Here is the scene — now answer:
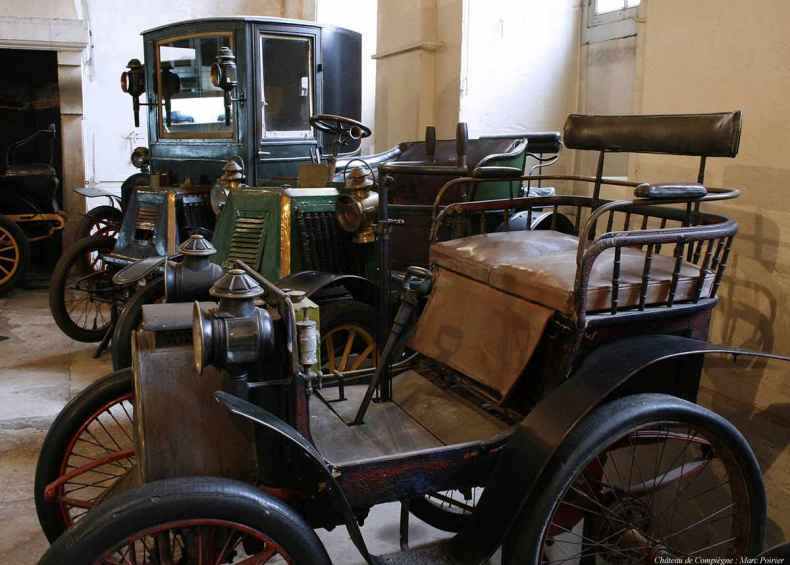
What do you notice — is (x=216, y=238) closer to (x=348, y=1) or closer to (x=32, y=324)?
(x=32, y=324)

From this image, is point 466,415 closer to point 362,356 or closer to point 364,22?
point 362,356

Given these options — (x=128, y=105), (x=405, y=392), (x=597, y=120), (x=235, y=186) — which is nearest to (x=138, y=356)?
(x=405, y=392)

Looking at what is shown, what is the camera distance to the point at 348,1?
8.79 meters

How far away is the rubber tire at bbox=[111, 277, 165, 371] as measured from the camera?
11.1ft

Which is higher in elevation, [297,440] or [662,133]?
[662,133]

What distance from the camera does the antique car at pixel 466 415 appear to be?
1744 mm

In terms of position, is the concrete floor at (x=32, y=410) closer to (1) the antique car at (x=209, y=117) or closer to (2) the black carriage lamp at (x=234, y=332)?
(1) the antique car at (x=209, y=117)

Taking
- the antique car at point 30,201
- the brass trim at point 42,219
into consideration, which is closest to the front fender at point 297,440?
the antique car at point 30,201

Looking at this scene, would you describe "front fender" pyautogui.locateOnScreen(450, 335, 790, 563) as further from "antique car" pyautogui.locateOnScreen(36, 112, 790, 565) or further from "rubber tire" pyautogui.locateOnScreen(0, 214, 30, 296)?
"rubber tire" pyautogui.locateOnScreen(0, 214, 30, 296)

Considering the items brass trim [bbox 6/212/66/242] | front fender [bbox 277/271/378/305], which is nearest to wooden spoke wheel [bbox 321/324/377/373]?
front fender [bbox 277/271/378/305]

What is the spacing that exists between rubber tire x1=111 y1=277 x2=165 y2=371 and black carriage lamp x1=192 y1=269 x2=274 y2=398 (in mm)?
1696

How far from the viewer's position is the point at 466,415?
2326mm

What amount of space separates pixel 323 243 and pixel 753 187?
2106mm

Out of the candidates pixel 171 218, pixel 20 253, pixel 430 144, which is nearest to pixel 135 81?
pixel 171 218
